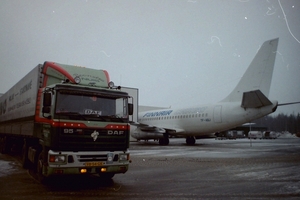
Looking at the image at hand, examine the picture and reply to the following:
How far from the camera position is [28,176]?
9.25 meters

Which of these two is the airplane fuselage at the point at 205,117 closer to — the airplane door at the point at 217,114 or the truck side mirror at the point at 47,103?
the airplane door at the point at 217,114

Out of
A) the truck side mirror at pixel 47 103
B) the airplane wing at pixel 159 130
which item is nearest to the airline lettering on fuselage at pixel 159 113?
the airplane wing at pixel 159 130

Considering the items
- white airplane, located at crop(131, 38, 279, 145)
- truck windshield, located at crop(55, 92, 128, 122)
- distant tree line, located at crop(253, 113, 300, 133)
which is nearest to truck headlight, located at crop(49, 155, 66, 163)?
truck windshield, located at crop(55, 92, 128, 122)

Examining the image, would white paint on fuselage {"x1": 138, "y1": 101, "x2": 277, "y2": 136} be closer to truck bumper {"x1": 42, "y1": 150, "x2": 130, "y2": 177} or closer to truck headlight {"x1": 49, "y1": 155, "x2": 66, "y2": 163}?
truck bumper {"x1": 42, "y1": 150, "x2": 130, "y2": 177}

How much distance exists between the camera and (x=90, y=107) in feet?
25.0

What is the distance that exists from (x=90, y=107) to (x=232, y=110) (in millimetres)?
18421

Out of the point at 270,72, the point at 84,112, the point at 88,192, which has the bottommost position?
the point at 88,192

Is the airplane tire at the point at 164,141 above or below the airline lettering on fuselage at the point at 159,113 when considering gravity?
below

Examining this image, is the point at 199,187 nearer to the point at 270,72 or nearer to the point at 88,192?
the point at 88,192

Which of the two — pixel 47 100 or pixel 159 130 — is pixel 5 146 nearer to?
pixel 47 100

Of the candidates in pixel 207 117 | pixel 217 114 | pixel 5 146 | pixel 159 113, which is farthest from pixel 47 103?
pixel 159 113

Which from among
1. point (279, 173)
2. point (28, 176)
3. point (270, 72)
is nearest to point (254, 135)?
point (270, 72)

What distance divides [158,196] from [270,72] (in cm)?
1846

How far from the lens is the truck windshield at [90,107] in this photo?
724 centimetres
